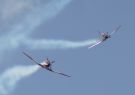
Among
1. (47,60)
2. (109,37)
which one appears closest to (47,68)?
(47,60)

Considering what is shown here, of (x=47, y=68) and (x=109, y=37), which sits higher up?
(x=109, y=37)

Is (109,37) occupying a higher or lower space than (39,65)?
higher

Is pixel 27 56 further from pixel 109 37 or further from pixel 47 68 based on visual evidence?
pixel 109 37

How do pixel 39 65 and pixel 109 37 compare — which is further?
pixel 109 37

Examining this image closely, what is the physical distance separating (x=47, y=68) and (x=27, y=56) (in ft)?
27.8

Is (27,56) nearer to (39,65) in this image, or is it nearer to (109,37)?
(39,65)

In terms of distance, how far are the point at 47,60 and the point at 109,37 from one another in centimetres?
2879

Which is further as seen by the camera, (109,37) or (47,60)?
(109,37)

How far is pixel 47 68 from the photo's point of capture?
178 m

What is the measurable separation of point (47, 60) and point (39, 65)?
2.88m

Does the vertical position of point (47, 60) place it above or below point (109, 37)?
below

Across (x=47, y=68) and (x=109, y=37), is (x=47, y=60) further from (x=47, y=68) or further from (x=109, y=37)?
(x=109, y=37)

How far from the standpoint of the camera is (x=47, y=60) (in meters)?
178

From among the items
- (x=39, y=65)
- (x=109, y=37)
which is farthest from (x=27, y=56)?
(x=109, y=37)
